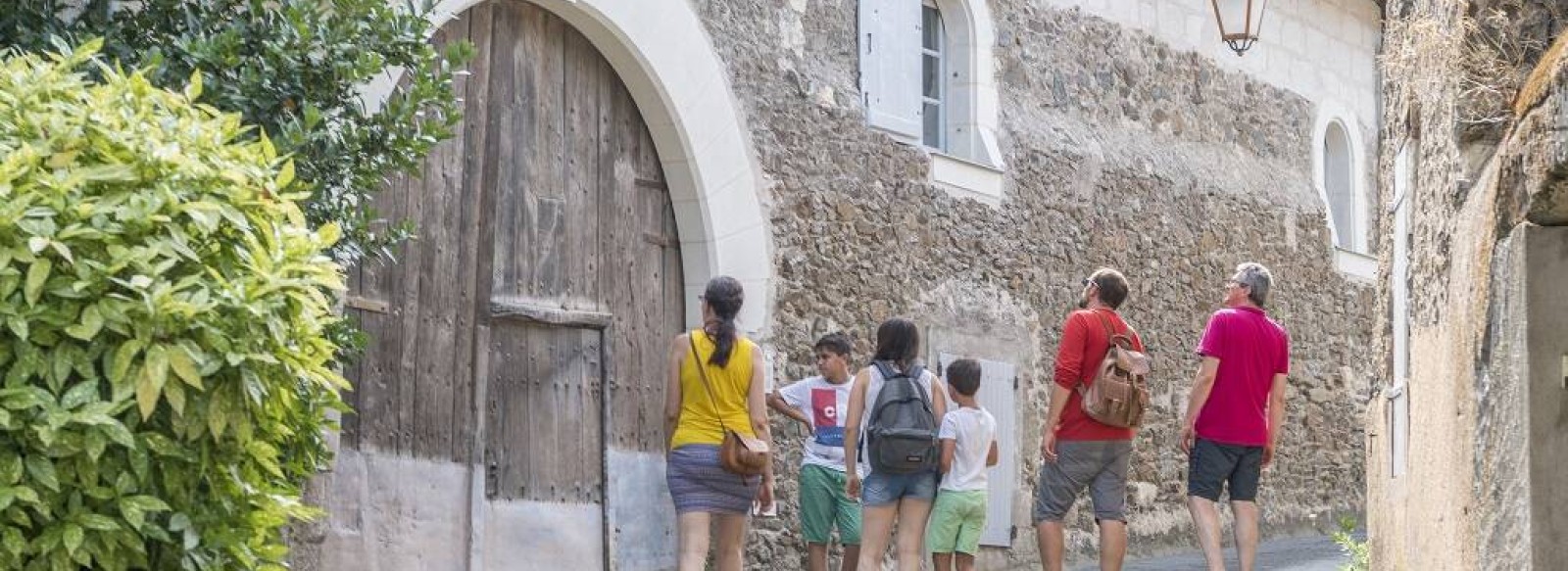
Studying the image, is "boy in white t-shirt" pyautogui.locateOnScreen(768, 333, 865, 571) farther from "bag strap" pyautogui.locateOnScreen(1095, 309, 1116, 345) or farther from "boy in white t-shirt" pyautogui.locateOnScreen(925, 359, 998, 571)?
"bag strap" pyautogui.locateOnScreen(1095, 309, 1116, 345)

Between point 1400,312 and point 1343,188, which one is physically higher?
point 1343,188

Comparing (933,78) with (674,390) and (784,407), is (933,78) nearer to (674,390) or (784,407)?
(784,407)

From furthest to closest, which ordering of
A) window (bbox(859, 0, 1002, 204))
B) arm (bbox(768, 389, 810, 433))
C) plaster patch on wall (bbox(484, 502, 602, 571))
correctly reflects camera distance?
window (bbox(859, 0, 1002, 204))
arm (bbox(768, 389, 810, 433))
plaster patch on wall (bbox(484, 502, 602, 571))

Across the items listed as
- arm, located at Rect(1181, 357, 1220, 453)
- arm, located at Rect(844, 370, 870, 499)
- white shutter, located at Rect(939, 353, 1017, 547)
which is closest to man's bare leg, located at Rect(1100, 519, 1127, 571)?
arm, located at Rect(1181, 357, 1220, 453)

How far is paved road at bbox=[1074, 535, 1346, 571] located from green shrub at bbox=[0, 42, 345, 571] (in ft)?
24.9

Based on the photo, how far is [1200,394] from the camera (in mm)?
9117

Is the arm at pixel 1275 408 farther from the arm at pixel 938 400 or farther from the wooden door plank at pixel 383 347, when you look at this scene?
the wooden door plank at pixel 383 347

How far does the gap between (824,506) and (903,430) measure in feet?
4.45

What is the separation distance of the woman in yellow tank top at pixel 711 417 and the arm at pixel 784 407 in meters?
1.63

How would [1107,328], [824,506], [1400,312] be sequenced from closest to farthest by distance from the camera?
1. [1400,312]
2. [1107,328]
3. [824,506]

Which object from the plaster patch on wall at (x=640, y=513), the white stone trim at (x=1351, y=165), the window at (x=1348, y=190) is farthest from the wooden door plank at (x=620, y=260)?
the window at (x=1348, y=190)

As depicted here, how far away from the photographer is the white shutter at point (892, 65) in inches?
479

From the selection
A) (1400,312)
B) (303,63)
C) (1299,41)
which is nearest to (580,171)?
(303,63)

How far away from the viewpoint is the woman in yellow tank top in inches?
338
